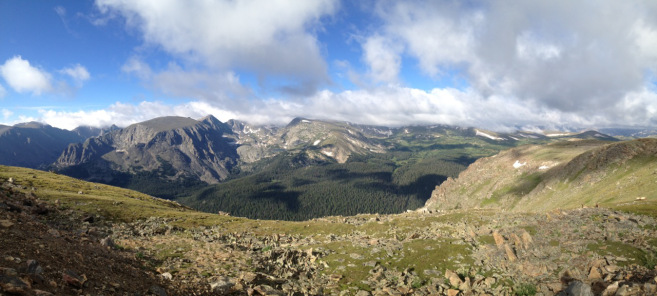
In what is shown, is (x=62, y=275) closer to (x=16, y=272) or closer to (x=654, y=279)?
(x=16, y=272)

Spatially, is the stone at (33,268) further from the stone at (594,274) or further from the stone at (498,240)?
the stone at (498,240)

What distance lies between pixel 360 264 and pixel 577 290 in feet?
46.5

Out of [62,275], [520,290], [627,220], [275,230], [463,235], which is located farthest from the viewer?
[275,230]

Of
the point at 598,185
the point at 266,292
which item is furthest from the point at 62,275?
the point at 598,185

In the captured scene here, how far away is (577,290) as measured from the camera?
49.5 ft

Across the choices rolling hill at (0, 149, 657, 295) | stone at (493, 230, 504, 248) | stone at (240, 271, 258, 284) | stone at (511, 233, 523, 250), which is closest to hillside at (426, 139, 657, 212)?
rolling hill at (0, 149, 657, 295)

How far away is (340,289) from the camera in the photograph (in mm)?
19906

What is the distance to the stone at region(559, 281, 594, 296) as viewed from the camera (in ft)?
48.4

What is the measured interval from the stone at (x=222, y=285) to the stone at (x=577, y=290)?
1936 cm

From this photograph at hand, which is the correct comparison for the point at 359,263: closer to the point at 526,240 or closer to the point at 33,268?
the point at 526,240

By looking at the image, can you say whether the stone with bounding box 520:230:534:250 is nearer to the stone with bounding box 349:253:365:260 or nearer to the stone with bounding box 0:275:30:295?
the stone with bounding box 349:253:365:260

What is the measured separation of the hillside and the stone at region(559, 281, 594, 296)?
153 ft

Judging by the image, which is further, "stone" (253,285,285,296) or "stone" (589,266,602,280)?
"stone" (253,285,285,296)

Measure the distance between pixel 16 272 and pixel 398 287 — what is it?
63.8ft
